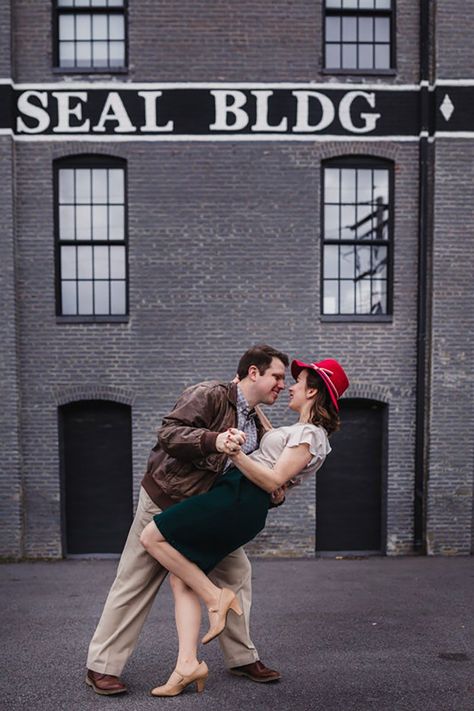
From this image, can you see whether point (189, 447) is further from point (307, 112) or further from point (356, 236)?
point (307, 112)

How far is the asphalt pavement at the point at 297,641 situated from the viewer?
4000mm

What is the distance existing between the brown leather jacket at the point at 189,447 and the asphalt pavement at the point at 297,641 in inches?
55.6

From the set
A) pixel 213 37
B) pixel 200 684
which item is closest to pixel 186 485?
pixel 200 684

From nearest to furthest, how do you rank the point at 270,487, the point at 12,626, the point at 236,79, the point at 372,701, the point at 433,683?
the point at 270,487
the point at 372,701
the point at 433,683
the point at 12,626
the point at 236,79

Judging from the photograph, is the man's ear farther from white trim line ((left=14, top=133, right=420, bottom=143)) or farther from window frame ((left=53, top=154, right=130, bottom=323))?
white trim line ((left=14, top=133, right=420, bottom=143))

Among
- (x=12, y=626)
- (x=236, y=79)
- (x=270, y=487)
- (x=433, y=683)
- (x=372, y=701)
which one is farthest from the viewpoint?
A: (x=236, y=79)

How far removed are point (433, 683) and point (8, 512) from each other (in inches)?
248

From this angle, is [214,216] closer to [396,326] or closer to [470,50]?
[396,326]

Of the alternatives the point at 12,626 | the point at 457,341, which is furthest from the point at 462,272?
the point at 12,626

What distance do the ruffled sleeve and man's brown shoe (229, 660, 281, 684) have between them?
1626 millimetres

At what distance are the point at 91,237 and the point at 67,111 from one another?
1.78 m

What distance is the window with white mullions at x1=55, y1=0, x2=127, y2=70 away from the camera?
8.66 meters

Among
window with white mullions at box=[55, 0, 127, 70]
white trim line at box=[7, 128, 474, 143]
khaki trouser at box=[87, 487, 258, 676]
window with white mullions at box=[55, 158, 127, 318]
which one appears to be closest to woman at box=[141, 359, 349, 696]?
khaki trouser at box=[87, 487, 258, 676]

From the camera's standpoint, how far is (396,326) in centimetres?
867
